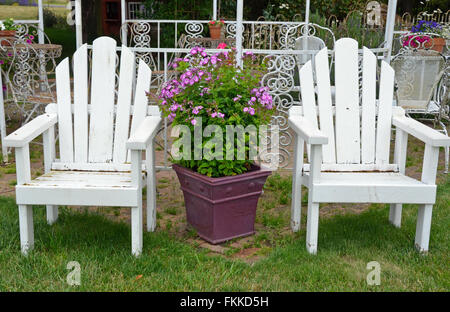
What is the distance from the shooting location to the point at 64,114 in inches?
121

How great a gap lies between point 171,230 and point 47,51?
3.02m

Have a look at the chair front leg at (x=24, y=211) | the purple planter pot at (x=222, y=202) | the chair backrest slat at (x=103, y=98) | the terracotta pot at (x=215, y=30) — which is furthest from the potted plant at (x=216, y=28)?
the chair front leg at (x=24, y=211)

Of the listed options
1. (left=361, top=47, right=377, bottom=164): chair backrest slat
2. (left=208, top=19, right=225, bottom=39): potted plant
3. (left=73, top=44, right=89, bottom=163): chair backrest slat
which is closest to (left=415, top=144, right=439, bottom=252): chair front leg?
(left=361, top=47, right=377, bottom=164): chair backrest slat

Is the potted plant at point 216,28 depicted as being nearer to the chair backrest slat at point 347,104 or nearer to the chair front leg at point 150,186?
the chair backrest slat at point 347,104

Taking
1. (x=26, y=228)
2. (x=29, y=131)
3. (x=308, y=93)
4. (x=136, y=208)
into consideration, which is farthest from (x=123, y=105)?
(x=308, y=93)

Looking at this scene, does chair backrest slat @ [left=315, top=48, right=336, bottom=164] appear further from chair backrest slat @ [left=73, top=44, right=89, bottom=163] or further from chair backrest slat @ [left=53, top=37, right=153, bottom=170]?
chair backrest slat @ [left=73, top=44, right=89, bottom=163]

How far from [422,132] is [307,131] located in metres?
0.64

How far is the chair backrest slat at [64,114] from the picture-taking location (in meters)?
3.08

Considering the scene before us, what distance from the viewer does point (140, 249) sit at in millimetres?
2703

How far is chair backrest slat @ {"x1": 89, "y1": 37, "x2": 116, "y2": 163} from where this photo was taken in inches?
124

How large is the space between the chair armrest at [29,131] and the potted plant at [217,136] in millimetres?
657

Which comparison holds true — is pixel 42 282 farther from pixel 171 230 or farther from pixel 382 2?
pixel 382 2
